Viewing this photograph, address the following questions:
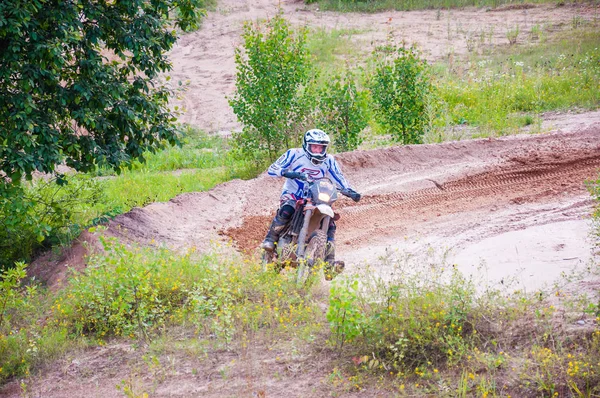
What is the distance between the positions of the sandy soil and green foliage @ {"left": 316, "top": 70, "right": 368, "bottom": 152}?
3.75 ft

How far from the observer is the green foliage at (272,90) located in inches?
611

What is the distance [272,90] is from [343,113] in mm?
1637

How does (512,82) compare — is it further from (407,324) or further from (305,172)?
(407,324)

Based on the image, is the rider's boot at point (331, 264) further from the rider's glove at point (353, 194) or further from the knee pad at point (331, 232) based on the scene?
the rider's glove at point (353, 194)

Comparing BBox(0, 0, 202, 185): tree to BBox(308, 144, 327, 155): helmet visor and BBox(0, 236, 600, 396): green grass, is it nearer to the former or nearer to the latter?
BBox(0, 236, 600, 396): green grass

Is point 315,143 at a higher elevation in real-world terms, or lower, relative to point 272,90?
higher

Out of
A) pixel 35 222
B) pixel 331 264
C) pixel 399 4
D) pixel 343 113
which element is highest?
pixel 35 222

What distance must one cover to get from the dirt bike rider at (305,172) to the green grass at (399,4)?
23.5 m

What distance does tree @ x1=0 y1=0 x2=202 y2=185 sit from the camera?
30.0 feet

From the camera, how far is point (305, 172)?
32.2 feet

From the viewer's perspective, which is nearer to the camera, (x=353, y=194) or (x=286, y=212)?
(x=353, y=194)

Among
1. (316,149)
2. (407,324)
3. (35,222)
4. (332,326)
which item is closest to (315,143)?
(316,149)

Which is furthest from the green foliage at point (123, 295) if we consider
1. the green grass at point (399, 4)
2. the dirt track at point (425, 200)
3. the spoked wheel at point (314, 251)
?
the green grass at point (399, 4)

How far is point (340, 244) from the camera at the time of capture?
11.8 metres
